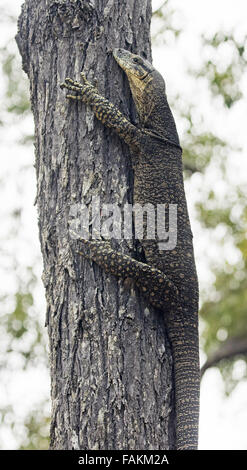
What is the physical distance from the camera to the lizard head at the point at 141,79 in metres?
3.40

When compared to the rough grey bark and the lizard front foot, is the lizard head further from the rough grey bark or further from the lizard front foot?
the lizard front foot

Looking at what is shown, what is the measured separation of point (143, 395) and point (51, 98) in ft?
5.66

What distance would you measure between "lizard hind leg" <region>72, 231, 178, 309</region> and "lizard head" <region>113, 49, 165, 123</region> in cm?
100

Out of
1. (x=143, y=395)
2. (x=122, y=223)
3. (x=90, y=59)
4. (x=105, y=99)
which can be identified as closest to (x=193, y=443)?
(x=143, y=395)

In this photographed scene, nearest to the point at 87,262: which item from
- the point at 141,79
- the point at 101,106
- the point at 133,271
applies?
the point at 133,271

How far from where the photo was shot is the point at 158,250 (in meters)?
3.37

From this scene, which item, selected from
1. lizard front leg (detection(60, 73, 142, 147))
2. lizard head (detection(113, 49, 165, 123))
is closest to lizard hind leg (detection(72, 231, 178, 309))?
lizard front leg (detection(60, 73, 142, 147))

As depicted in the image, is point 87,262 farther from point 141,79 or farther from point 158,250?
Answer: point 141,79

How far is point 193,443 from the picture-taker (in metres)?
3.05

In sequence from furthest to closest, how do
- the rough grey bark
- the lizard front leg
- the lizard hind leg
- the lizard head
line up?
the lizard head → the lizard front leg → the lizard hind leg → the rough grey bark

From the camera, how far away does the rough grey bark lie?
2.91 metres

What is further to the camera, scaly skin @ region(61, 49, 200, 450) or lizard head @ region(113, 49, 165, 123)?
lizard head @ region(113, 49, 165, 123)

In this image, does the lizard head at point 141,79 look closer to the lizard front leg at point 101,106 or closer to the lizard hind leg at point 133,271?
the lizard front leg at point 101,106

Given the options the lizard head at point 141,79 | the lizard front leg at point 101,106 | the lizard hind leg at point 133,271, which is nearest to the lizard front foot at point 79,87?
the lizard front leg at point 101,106
